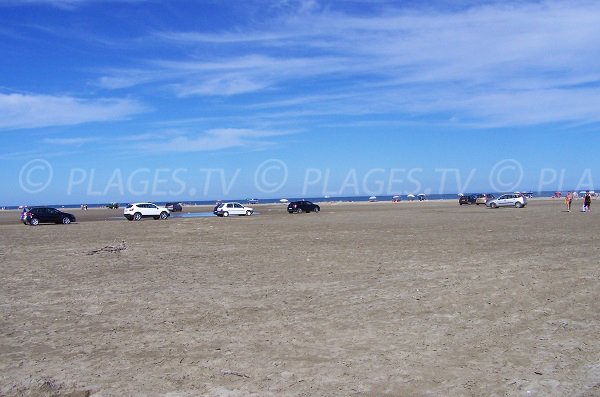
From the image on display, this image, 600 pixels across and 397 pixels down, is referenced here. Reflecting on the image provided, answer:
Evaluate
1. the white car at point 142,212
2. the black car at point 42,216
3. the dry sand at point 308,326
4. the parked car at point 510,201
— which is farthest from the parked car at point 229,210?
the dry sand at point 308,326

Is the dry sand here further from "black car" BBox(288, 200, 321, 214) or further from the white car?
"black car" BBox(288, 200, 321, 214)

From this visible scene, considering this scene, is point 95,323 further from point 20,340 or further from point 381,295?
point 381,295

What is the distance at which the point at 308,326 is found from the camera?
8.58m

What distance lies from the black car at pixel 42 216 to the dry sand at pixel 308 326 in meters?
28.7

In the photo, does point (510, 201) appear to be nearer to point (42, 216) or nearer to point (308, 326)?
point (42, 216)

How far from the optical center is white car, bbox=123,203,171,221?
162ft

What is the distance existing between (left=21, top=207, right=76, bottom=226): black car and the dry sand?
28.7 metres

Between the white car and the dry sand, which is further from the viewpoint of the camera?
the white car

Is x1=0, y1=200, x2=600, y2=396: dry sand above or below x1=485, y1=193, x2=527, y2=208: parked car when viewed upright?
below

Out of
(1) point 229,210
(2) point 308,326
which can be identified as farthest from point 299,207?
(2) point 308,326

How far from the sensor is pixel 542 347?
7105 millimetres

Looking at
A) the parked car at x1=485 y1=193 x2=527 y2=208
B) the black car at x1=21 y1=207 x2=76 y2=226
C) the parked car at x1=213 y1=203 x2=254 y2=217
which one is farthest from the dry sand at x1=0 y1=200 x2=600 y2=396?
the parked car at x1=485 y1=193 x2=527 y2=208

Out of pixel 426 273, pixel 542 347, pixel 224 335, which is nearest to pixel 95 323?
pixel 224 335

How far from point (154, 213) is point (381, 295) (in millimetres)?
42308
